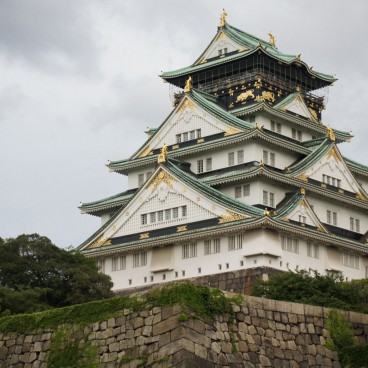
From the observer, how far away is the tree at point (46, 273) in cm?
5366

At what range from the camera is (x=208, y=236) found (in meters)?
67.0

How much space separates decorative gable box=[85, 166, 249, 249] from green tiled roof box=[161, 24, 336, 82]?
1270 cm

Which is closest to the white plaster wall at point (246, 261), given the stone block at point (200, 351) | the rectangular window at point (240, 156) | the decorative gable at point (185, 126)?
the rectangular window at point (240, 156)

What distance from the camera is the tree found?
5366cm

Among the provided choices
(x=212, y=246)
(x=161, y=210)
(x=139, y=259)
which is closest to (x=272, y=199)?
(x=212, y=246)

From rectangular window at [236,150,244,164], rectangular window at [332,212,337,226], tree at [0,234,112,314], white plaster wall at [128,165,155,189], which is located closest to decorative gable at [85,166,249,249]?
rectangular window at [236,150,244,164]

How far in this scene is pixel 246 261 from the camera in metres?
65.4

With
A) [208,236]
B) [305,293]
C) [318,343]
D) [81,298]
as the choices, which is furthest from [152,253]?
[318,343]

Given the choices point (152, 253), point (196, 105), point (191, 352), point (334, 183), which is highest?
point (196, 105)

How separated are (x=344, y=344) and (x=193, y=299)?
5.29 meters

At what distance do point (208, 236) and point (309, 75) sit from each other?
68.9 ft

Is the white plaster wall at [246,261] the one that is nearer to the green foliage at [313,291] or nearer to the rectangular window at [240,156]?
the rectangular window at [240,156]

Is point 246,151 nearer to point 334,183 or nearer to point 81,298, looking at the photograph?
point 334,183

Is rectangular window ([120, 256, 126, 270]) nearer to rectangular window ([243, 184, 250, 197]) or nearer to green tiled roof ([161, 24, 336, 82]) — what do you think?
rectangular window ([243, 184, 250, 197])
